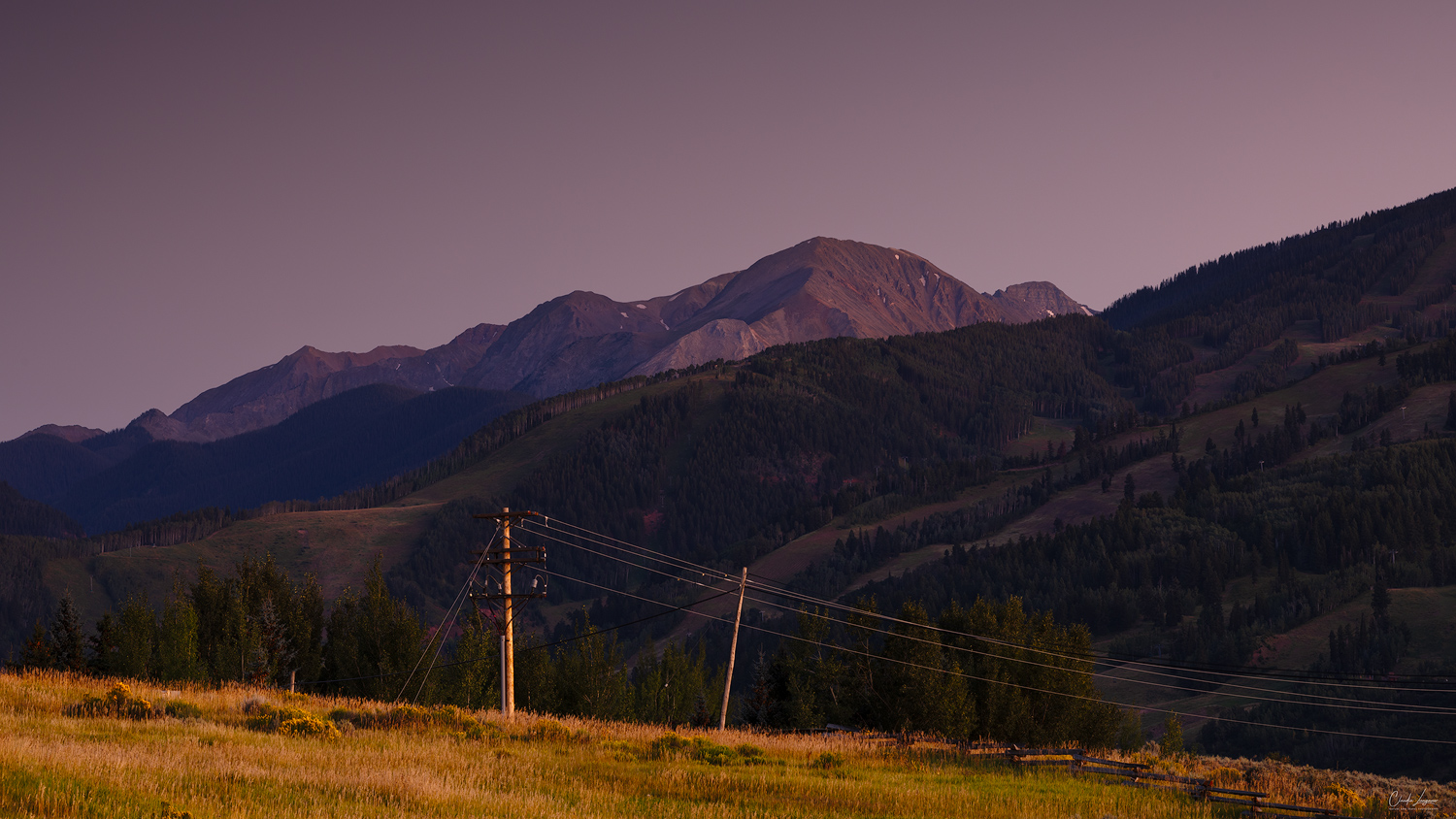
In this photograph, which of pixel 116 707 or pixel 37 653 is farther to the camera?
pixel 37 653

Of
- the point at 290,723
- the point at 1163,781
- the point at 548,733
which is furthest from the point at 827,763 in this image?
the point at 290,723

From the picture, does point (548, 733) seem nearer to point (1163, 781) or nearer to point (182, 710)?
point (182, 710)

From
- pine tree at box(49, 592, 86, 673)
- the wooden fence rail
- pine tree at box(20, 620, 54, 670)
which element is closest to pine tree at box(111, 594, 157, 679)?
pine tree at box(49, 592, 86, 673)

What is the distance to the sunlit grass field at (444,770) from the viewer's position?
23.9m

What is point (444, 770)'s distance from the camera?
3164 centimetres

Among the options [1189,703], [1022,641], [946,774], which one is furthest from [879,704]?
[1189,703]

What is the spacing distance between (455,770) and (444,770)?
1.09 feet

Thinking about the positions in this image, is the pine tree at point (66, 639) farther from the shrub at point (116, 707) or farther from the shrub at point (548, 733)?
the shrub at point (548, 733)

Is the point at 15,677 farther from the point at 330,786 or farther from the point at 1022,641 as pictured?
the point at 1022,641

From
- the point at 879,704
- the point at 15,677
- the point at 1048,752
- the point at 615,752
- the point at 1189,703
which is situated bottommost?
the point at 1189,703

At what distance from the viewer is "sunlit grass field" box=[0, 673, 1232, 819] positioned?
78.4ft

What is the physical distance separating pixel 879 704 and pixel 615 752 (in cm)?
5873

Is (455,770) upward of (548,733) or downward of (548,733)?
upward

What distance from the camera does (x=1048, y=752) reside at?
50.4 metres
